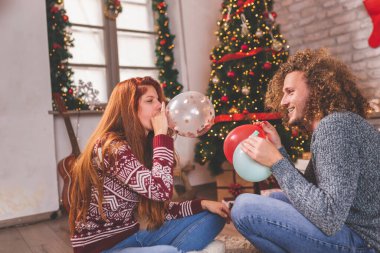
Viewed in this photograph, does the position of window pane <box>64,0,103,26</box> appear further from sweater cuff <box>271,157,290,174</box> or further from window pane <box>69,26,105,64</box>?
sweater cuff <box>271,157,290,174</box>

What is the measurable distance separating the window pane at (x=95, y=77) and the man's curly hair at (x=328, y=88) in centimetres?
285

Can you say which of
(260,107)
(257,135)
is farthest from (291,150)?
(257,135)

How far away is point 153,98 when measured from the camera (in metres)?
1.48

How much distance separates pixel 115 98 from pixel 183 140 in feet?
8.90

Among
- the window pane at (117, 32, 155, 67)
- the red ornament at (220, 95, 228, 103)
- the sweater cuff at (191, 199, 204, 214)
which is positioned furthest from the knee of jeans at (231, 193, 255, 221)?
the window pane at (117, 32, 155, 67)

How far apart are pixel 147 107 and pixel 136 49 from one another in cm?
286

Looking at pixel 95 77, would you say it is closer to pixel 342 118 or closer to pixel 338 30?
pixel 338 30

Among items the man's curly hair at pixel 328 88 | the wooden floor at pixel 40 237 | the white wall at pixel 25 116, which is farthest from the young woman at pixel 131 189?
the white wall at pixel 25 116

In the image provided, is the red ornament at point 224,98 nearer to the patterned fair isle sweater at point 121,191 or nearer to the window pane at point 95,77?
the window pane at point 95,77

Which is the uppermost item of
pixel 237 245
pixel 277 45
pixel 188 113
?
pixel 277 45

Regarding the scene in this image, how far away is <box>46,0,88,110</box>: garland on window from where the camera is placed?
11.1ft

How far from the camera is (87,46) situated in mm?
3836

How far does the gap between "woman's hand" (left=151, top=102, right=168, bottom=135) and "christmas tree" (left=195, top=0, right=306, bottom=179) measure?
86.8 inches

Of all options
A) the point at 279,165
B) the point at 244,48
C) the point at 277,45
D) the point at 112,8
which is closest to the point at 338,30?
the point at 277,45
